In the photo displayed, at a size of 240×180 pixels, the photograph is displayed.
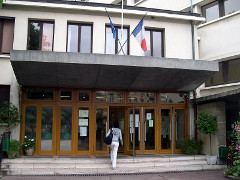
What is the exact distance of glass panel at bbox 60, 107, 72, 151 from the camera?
1362 centimetres

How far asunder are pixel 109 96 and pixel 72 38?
11.2 feet

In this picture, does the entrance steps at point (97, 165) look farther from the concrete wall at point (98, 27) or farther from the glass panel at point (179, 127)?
the concrete wall at point (98, 27)

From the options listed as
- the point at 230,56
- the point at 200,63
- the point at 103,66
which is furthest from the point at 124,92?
the point at 230,56

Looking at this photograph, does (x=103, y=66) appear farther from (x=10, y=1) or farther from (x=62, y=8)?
(x=10, y=1)

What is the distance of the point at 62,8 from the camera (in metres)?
14.1

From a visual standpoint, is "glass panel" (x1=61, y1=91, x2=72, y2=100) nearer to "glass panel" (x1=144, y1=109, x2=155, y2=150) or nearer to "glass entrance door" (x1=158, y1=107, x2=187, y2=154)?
"glass panel" (x1=144, y1=109, x2=155, y2=150)

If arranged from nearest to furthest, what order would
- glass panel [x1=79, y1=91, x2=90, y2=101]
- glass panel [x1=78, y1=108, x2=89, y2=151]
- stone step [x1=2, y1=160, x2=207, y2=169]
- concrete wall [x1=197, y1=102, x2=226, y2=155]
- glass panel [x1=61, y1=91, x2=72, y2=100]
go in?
stone step [x1=2, y1=160, x2=207, y2=169], concrete wall [x1=197, y1=102, x2=226, y2=155], glass panel [x1=78, y1=108, x2=89, y2=151], glass panel [x1=61, y1=91, x2=72, y2=100], glass panel [x1=79, y1=91, x2=90, y2=101]

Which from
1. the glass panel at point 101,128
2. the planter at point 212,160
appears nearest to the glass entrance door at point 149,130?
the glass panel at point 101,128

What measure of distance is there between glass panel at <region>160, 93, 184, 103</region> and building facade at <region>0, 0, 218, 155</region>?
5cm

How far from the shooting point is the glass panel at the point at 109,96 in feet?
46.7

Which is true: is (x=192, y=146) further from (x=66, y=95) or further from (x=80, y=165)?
(x=66, y=95)

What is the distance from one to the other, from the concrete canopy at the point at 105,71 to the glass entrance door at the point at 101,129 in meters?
1.21

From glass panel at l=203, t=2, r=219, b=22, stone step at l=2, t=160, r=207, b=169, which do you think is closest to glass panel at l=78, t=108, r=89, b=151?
stone step at l=2, t=160, r=207, b=169

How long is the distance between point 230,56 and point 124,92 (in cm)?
599
